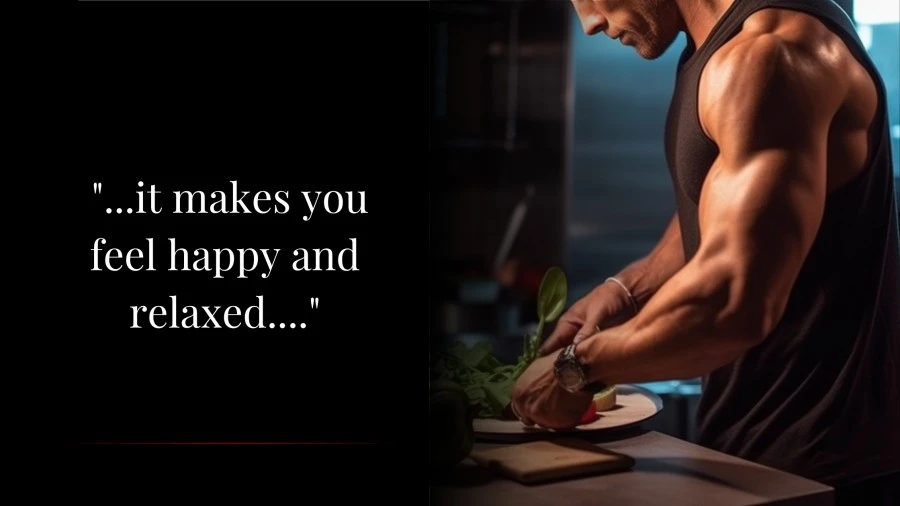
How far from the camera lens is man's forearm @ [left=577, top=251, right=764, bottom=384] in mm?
1002

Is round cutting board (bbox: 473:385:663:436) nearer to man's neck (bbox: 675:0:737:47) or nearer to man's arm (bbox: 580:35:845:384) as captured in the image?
man's arm (bbox: 580:35:845:384)

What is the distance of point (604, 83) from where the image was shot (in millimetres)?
1669

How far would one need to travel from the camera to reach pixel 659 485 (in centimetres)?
97

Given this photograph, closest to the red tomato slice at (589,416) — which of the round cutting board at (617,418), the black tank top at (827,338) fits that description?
the round cutting board at (617,418)

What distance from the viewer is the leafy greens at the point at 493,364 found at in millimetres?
1124

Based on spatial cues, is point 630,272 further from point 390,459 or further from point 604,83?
point 604,83

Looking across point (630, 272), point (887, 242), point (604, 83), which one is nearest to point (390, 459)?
point (630, 272)

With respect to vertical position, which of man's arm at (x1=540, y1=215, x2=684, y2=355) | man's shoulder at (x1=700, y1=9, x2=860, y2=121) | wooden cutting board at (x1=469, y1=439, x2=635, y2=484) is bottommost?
wooden cutting board at (x1=469, y1=439, x2=635, y2=484)

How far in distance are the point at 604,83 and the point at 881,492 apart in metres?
0.80

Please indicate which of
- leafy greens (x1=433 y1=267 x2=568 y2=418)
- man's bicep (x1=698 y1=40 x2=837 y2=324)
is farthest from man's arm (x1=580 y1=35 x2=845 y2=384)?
leafy greens (x1=433 y1=267 x2=568 y2=418)

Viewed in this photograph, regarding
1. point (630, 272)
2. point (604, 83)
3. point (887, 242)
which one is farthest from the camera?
point (604, 83)

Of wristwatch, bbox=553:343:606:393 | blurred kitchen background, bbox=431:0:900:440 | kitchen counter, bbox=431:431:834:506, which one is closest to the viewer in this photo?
kitchen counter, bbox=431:431:834:506

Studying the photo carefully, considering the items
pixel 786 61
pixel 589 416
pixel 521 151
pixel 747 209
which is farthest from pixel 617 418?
pixel 521 151

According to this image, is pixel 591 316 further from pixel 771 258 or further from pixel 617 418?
pixel 771 258
